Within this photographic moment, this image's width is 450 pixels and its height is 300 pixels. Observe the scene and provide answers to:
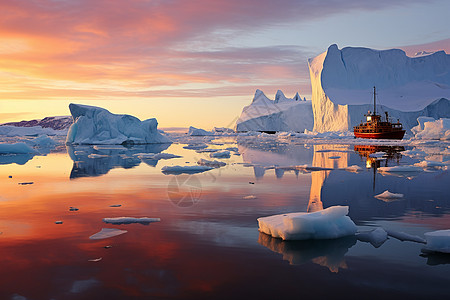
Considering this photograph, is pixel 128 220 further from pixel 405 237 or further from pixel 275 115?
pixel 275 115

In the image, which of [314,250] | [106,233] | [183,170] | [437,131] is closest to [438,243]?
[314,250]

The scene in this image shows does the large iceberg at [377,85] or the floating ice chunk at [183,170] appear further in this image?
the large iceberg at [377,85]

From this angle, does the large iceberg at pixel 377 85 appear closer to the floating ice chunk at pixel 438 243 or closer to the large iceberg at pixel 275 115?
the large iceberg at pixel 275 115

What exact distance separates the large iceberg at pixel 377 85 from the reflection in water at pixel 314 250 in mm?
48102

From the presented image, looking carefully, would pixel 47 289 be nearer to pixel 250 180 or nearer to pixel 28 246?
pixel 28 246

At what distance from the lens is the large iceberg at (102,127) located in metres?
36.3

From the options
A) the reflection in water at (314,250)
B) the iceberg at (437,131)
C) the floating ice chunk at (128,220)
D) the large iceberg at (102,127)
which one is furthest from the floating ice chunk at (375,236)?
the iceberg at (437,131)

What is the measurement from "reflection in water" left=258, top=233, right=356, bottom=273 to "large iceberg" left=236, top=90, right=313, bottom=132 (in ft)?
225

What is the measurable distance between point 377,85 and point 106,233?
187ft

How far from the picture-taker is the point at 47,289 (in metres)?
3.67

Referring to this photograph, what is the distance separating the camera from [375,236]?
203 inches

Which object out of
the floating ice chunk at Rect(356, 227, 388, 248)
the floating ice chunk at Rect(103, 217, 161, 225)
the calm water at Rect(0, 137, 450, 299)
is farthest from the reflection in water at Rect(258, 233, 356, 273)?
the floating ice chunk at Rect(103, 217, 161, 225)

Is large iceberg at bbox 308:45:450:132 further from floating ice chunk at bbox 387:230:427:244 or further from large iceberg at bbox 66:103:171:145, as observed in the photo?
floating ice chunk at bbox 387:230:427:244

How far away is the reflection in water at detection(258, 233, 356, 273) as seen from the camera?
14.4 ft
